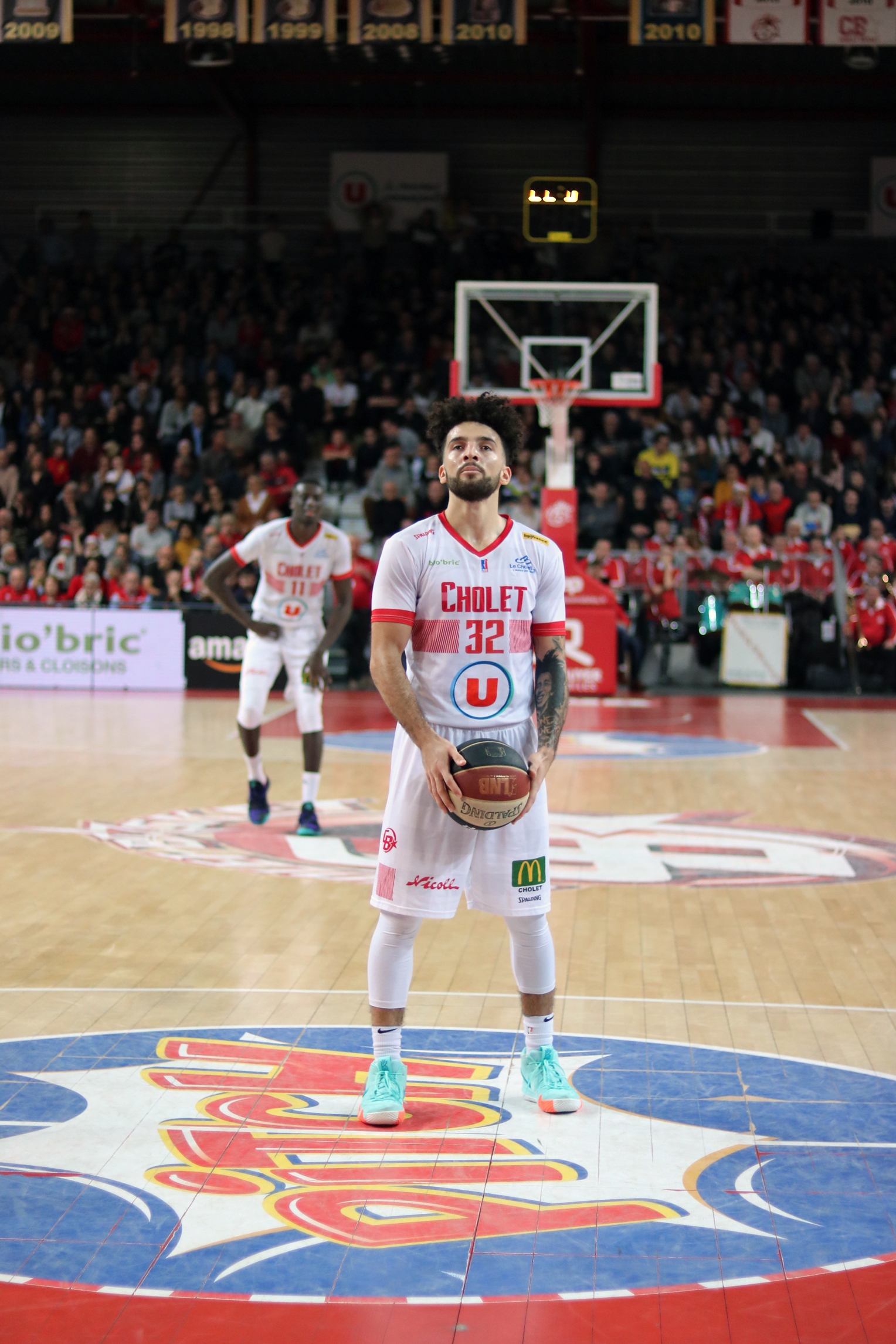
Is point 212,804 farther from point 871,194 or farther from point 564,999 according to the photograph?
point 871,194

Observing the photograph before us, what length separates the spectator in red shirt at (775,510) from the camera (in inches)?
777

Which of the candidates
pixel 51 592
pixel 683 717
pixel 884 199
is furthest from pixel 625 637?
pixel 884 199

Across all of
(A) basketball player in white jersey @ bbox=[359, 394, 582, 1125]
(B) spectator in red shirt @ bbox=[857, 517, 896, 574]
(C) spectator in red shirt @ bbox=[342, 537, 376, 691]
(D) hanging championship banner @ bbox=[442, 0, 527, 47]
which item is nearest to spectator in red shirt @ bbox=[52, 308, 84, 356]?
(C) spectator in red shirt @ bbox=[342, 537, 376, 691]

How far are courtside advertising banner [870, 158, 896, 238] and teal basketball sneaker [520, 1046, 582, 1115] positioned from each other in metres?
25.2

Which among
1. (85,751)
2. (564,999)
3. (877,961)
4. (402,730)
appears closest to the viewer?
(402,730)

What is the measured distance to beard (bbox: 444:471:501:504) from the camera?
14.4 ft

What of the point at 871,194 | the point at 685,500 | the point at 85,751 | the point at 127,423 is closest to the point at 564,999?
the point at 85,751

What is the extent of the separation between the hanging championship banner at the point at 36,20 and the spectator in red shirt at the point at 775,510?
10883mm

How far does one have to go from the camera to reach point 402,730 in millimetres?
4414

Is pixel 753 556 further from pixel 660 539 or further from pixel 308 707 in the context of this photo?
pixel 308 707

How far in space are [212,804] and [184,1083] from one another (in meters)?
5.44

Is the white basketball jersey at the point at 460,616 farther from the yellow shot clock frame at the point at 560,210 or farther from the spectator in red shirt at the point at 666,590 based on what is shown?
the spectator in red shirt at the point at 666,590

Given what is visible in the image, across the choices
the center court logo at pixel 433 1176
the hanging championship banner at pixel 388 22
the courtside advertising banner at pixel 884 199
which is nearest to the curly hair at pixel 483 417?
the center court logo at pixel 433 1176

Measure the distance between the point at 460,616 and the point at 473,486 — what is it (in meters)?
0.40
